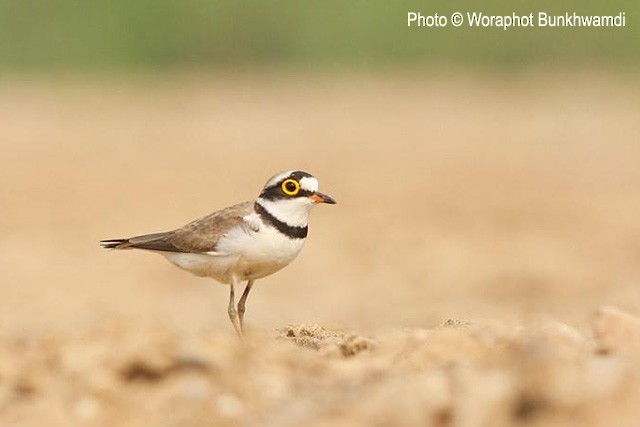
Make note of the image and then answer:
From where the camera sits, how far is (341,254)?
13789 millimetres

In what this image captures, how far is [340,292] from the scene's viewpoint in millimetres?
12047

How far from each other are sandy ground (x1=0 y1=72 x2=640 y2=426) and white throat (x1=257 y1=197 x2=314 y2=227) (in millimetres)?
497

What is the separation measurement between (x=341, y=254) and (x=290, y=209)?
275 inches

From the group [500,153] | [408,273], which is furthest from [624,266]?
[500,153]

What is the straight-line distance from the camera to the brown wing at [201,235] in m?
6.87

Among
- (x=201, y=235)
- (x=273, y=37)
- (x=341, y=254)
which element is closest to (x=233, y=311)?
(x=201, y=235)

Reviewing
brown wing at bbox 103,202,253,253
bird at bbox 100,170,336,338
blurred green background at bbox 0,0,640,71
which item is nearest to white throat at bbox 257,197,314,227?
bird at bbox 100,170,336,338

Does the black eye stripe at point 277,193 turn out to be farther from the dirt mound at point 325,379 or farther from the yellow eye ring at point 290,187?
the dirt mound at point 325,379

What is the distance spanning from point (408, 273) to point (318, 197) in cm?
603

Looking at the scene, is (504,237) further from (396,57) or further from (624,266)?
(396,57)

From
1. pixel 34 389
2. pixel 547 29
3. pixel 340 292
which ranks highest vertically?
pixel 547 29

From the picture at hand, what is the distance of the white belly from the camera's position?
6.72m

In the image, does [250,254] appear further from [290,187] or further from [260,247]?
[290,187]

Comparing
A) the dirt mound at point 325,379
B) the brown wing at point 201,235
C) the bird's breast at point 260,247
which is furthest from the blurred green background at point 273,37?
the dirt mound at point 325,379
